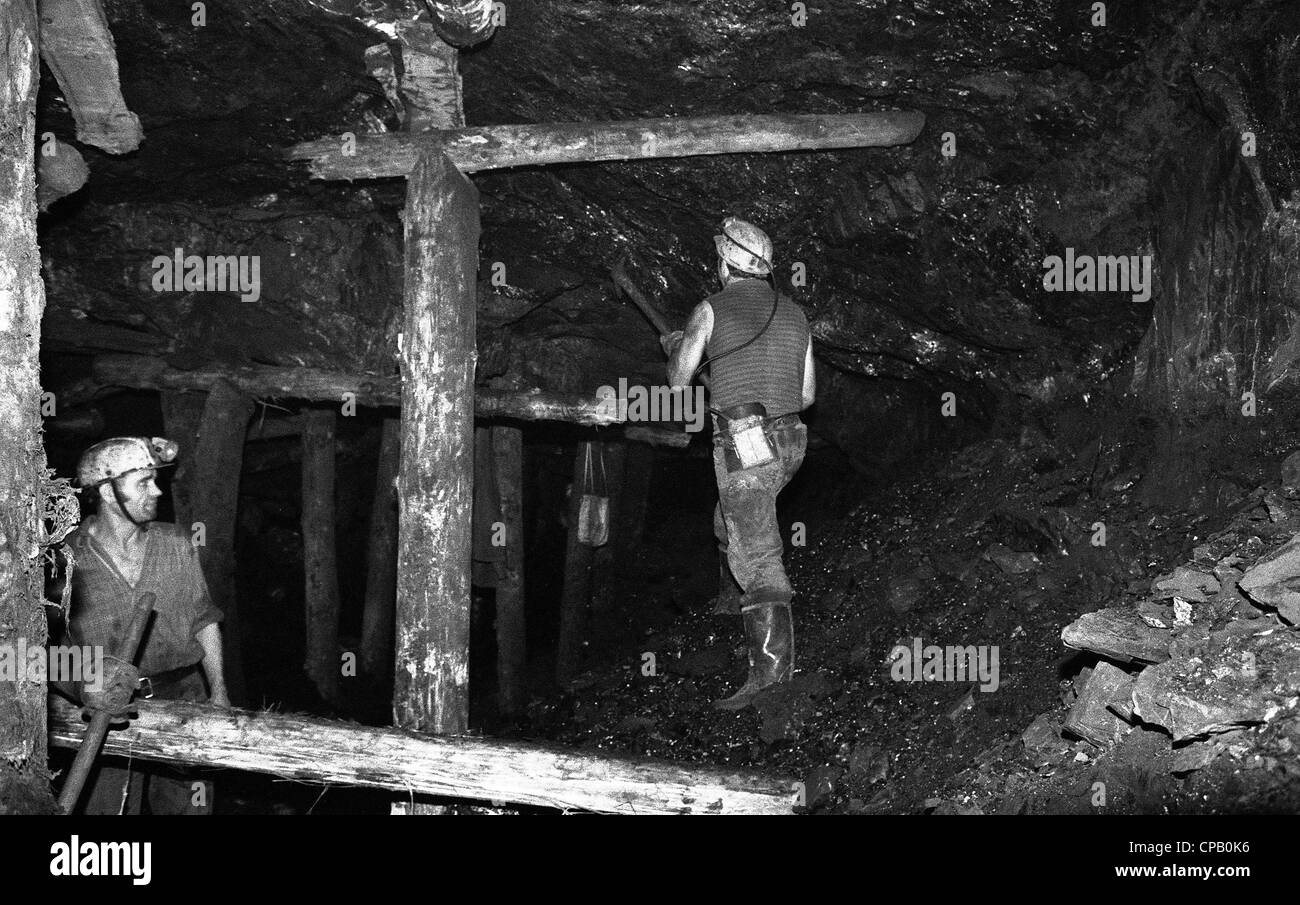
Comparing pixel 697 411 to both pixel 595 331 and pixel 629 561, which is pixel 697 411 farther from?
pixel 629 561

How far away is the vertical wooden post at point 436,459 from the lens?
15.4ft

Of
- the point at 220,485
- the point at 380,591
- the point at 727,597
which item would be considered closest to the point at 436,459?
the point at 727,597

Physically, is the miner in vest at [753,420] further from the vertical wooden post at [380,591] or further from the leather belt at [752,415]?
the vertical wooden post at [380,591]

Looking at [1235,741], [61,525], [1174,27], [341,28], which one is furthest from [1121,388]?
[61,525]

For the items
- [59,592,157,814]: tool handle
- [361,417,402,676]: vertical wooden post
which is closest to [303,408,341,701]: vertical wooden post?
[361,417,402,676]: vertical wooden post

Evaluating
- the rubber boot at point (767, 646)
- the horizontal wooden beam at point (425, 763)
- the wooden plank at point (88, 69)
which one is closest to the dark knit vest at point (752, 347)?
the rubber boot at point (767, 646)

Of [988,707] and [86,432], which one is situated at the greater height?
[86,432]

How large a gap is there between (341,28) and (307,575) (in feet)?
13.6

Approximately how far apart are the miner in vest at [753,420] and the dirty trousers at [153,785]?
238 cm

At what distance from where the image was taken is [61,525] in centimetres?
353

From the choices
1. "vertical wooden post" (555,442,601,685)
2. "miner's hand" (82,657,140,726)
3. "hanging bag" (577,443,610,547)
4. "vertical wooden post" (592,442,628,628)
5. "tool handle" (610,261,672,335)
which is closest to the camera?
"miner's hand" (82,657,140,726)

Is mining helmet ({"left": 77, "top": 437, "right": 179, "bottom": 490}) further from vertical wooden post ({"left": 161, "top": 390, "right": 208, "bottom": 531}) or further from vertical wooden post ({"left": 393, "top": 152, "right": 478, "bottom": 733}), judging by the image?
vertical wooden post ({"left": 161, "top": 390, "right": 208, "bottom": 531})

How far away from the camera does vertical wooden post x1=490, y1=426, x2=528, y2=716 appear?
8070 millimetres

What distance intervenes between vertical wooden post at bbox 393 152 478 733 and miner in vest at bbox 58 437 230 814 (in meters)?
0.79
